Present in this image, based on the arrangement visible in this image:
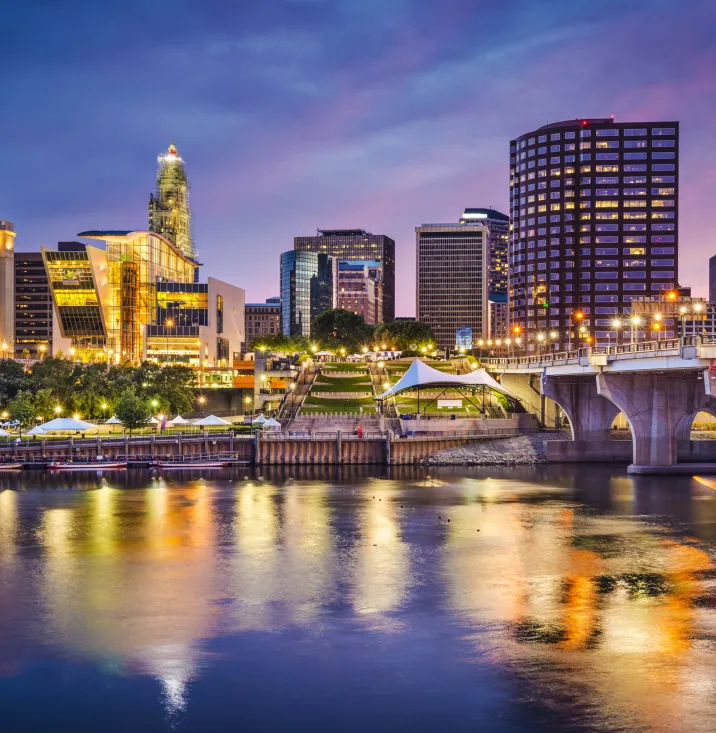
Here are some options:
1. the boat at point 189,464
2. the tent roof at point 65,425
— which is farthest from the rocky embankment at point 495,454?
the tent roof at point 65,425

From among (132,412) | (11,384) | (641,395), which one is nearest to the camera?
(641,395)

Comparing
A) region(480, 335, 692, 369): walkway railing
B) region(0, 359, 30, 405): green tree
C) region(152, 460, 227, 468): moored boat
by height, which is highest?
region(480, 335, 692, 369): walkway railing

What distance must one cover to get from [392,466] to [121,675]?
72.5m

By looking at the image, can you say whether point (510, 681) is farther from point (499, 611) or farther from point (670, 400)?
point (670, 400)

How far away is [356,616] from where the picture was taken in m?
43.4

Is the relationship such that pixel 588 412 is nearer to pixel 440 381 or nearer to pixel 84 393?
pixel 440 381

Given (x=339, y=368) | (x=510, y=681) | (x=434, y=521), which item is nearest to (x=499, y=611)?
(x=510, y=681)

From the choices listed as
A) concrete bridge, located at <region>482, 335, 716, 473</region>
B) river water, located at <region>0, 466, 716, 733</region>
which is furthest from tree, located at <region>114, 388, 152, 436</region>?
concrete bridge, located at <region>482, 335, 716, 473</region>

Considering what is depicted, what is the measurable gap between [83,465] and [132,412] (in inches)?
546

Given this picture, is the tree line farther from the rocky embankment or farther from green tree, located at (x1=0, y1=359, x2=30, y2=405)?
the rocky embankment

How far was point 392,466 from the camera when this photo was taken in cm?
10738

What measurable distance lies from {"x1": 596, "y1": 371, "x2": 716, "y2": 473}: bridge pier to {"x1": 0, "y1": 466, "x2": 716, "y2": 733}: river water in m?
18.6

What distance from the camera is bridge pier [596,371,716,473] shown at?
94.9 m

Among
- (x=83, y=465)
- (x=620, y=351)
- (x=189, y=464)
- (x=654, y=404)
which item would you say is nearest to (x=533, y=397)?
(x=620, y=351)
